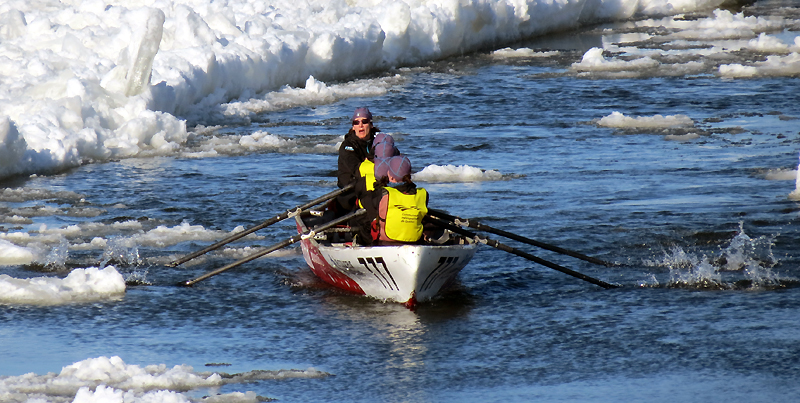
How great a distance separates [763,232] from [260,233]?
5967 millimetres

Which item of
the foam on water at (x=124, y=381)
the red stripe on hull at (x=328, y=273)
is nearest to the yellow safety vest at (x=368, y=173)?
the red stripe on hull at (x=328, y=273)

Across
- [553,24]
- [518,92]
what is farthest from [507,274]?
[553,24]

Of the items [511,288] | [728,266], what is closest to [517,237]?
[511,288]

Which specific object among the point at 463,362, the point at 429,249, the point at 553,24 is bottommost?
the point at 463,362

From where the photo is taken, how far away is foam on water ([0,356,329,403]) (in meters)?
7.78

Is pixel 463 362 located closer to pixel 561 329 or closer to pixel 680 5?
pixel 561 329

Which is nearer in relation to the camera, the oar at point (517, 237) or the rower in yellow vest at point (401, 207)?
the rower in yellow vest at point (401, 207)

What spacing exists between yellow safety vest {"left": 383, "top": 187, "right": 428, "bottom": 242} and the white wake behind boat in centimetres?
27

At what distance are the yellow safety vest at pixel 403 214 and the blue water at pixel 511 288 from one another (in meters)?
0.71

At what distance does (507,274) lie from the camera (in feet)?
39.1

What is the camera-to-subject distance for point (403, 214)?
409 inches

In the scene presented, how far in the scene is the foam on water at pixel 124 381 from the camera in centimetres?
778

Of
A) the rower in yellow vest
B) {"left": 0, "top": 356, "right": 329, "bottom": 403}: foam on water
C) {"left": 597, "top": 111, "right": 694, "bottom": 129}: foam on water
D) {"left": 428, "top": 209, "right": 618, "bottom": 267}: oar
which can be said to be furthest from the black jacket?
{"left": 597, "top": 111, "right": 694, "bottom": 129}: foam on water

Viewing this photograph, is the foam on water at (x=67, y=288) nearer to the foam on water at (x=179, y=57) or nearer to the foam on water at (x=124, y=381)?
the foam on water at (x=124, y=381)
